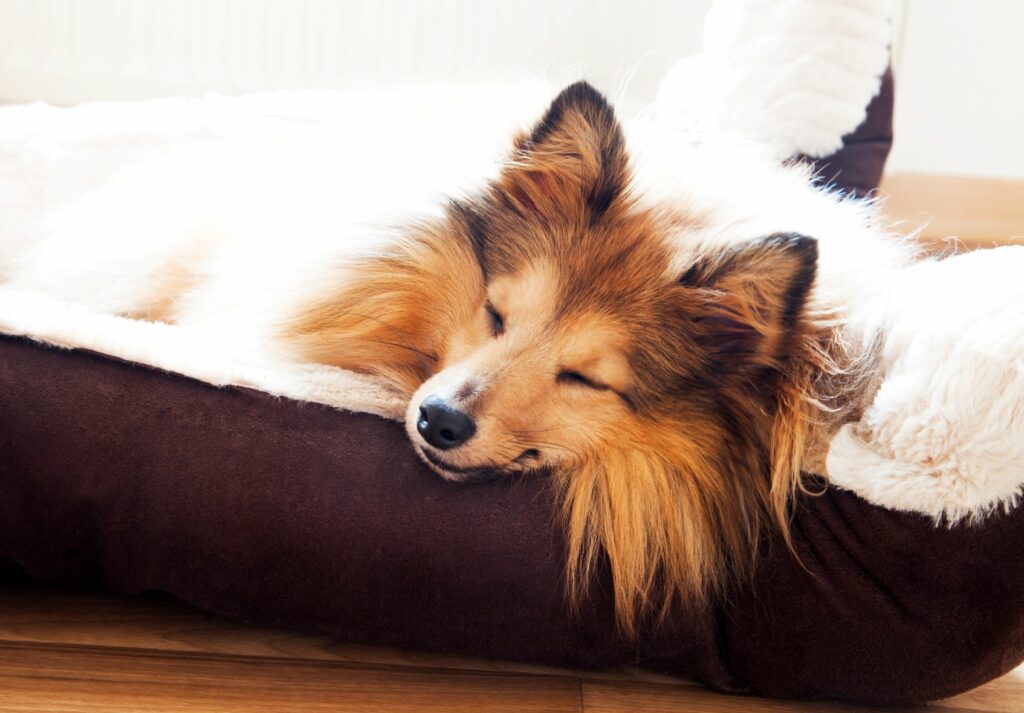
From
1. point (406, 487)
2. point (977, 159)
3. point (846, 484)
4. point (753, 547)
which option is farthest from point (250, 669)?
point (977, 159)

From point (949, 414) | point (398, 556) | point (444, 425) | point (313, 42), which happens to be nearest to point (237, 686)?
point (398, 556)

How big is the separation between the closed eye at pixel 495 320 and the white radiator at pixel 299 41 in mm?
2260

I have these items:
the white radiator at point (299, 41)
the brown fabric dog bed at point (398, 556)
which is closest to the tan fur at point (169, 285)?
the brown fabric dog bed at point (398, 556)

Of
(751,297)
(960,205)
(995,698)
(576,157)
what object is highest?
(576,157)

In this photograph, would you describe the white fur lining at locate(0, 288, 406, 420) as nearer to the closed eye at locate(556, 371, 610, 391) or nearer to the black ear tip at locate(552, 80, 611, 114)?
the closed eye at locate(556, 371, 610, 391)

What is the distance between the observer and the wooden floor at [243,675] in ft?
4.63

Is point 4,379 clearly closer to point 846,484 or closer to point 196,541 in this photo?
point 196,541

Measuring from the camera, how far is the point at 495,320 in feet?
5.38

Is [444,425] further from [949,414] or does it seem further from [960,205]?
[960,205]

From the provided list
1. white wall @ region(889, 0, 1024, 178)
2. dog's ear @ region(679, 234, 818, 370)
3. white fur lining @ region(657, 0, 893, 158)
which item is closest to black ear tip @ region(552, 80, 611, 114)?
dog's ear @ region(679, 234, 818, 370)

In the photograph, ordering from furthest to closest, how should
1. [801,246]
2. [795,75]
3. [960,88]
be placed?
[960,88]
[795,75]
[801,246]

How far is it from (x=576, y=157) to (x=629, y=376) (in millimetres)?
Answer: 374

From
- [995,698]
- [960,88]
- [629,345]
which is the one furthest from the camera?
[960,88]

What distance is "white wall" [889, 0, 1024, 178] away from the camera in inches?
161
